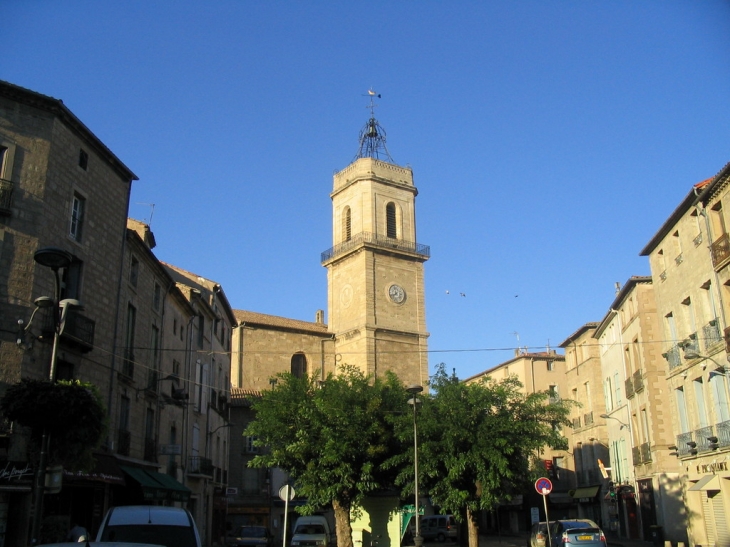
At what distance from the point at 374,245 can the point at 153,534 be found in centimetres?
4281

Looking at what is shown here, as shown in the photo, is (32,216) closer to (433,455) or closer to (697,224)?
(433,455)

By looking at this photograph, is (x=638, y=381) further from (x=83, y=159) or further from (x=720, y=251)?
(x=83, y=159)

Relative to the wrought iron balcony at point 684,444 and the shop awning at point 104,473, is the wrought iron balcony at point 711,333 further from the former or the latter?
the shop awning at point 104,473

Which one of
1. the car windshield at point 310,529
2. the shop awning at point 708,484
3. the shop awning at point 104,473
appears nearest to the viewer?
the shop awning at point 104,473

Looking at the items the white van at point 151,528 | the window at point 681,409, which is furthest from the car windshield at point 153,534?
the window at point 681,409

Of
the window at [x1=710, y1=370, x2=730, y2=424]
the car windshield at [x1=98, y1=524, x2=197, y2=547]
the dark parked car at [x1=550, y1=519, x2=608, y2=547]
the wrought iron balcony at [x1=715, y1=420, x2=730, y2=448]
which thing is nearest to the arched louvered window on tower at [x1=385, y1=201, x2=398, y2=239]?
the window at [x1=710, y1=370, x2=730, y2=424]

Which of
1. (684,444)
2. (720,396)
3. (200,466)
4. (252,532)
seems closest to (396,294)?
(200,466)

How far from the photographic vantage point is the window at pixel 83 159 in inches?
810

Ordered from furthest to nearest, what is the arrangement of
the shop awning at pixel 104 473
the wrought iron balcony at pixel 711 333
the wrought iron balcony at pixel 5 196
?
1. the wrought iron balcony at pixel 711 333
2. the shop awning at pixel 104 473
3. the wrought iron balcony at pixel 5 196

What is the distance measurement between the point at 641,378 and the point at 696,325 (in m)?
7.21

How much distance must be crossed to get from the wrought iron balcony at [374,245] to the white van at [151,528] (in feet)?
138

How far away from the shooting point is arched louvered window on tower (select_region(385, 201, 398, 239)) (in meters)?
56.2

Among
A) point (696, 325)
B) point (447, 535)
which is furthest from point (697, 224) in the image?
point (447, 535)

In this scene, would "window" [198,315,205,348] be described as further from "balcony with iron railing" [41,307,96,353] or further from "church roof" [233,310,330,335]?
"church roof" [233,310,330,335]
